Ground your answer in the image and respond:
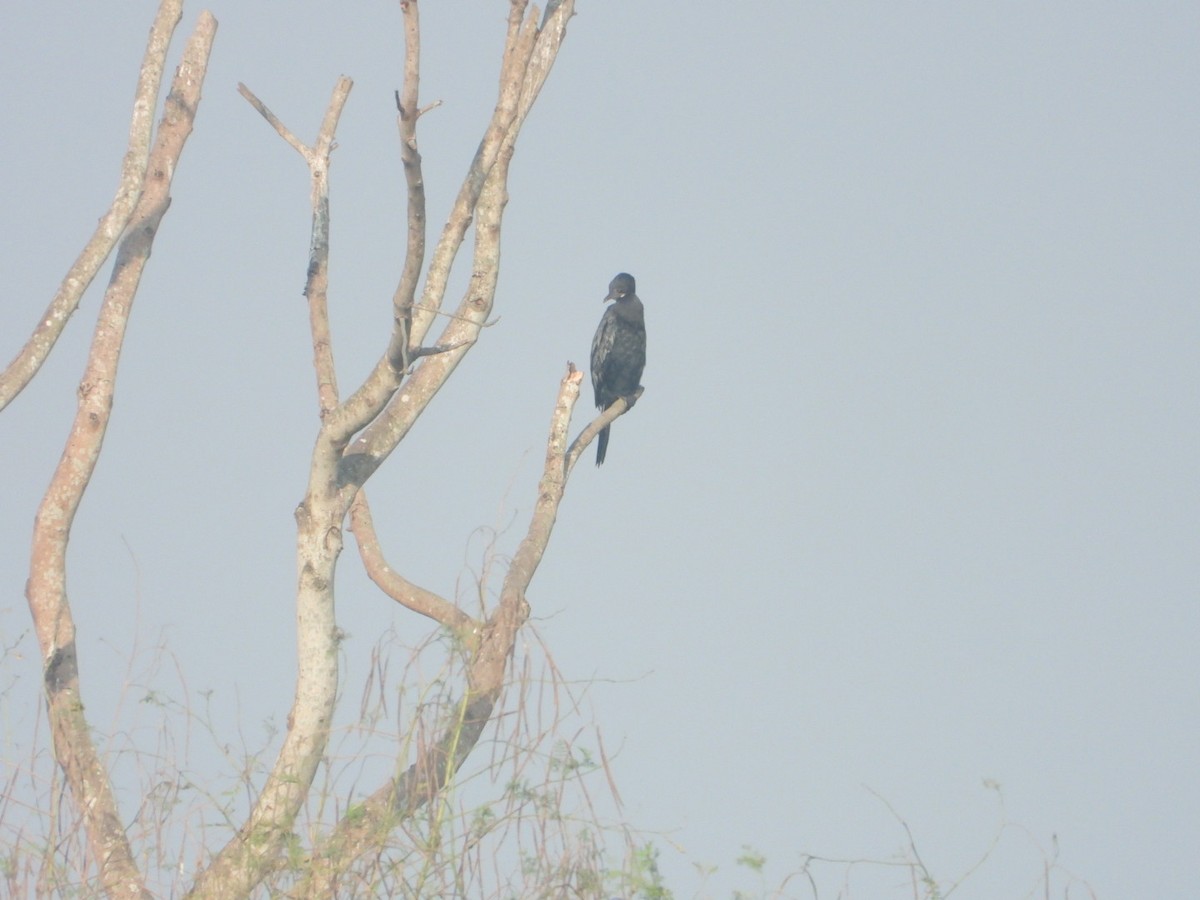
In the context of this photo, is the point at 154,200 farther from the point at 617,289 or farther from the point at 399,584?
the point at 617,289

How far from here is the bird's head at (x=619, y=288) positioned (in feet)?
37.9

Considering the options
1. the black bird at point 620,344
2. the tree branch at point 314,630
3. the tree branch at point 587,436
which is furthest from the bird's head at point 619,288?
the tree branch at point 314,630

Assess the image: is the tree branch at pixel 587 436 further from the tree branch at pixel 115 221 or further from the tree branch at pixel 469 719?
the tree branch at pixel 115 221

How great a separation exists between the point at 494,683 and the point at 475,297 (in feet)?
5.56

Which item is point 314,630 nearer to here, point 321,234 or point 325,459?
Result: point 325,459

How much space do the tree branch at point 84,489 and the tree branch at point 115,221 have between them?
0.10m

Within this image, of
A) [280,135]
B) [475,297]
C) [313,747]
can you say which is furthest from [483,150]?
[313,747]

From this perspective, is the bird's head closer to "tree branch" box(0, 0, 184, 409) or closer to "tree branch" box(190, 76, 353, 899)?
"tree branch" box(0, 0, 184, 409)

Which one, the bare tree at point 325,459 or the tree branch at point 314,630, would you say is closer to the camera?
the bare tree at point 325,459

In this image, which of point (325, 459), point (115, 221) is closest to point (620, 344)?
point (115, 221)

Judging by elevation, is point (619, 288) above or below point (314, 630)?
above

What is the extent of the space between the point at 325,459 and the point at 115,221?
2023 mm

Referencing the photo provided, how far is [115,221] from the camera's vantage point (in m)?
5.72

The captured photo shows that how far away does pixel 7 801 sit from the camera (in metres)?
3.36
